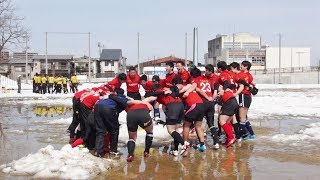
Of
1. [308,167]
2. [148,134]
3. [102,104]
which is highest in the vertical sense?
[102,104]

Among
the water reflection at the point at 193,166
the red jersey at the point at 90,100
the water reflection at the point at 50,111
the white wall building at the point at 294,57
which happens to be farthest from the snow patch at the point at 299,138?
the white wall building at the point at 294,57

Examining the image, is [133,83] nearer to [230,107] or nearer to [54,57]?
[230,107]

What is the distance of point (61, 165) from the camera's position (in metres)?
7.02

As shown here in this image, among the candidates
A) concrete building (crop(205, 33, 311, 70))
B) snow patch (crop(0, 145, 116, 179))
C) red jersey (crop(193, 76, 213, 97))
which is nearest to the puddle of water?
snow patch (crop(0, 145, 116, 179))

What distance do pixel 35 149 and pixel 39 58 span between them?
84753 millimetres

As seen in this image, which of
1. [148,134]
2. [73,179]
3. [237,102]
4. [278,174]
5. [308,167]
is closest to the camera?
[73,179]

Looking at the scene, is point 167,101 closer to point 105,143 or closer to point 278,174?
point 105,143

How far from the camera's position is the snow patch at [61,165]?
6.77 metres

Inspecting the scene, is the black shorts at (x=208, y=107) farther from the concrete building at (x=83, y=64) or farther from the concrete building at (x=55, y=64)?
the concrete building at (x=83, y=64)

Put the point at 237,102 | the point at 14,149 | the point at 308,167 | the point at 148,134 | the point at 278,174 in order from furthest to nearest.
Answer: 1. the point at 237,102
2. the point at 14,149
3. the point at 148,134
4. the point at 308,167
5. the point at 278,174

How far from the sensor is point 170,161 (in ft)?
26.7

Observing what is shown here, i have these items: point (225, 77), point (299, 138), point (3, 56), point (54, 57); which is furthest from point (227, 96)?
point (54, 57)

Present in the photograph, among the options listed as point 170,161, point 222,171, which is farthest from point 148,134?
point 222,171

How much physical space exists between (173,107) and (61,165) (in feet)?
8.35
